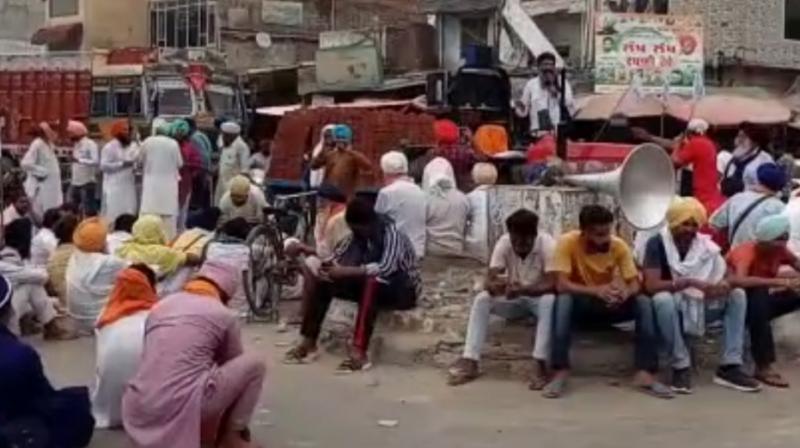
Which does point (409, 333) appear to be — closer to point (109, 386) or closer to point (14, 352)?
point (109, 386)

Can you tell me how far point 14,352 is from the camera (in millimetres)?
6145

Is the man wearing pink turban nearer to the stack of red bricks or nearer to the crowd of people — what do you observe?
the stack of red bricks

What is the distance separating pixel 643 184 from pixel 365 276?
202 centimetres

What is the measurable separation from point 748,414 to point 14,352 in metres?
4.21

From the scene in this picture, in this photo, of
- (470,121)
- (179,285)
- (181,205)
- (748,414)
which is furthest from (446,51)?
(748,414)

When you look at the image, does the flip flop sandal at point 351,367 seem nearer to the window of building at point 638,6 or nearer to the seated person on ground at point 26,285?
the seated person on ground at point 26,285

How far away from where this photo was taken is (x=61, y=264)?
11125 mm

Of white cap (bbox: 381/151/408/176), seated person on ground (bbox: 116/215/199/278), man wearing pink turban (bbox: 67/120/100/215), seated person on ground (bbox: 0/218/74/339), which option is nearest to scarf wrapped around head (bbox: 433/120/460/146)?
white cap (bbox: 381/151/408/176)

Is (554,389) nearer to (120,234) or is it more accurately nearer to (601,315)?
(601,315)

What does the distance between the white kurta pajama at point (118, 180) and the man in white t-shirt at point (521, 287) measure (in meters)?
7.92

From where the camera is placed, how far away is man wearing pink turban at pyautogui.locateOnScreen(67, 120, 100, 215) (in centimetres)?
1738

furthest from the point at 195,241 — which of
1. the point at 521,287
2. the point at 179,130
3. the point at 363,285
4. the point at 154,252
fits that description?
the point at 179,130

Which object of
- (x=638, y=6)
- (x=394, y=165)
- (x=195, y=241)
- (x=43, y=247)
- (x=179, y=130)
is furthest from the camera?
(x=638, y=6)

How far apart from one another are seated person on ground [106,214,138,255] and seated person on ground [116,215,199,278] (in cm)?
46
